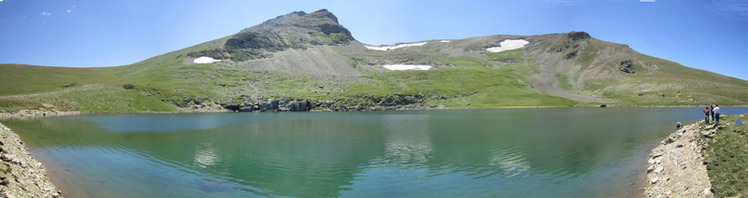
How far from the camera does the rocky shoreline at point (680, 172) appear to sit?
15576 mm


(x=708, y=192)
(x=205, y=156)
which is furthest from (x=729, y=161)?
(x=205, y=156)

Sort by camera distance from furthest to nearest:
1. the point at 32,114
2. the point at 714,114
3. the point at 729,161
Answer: the point at 32,114
the point at 714,114
the point at 729,161

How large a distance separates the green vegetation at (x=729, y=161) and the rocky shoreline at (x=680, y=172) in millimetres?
379

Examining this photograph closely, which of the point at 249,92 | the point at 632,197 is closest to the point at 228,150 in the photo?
the point at 632,197

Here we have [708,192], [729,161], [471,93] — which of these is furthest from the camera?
[471,93]

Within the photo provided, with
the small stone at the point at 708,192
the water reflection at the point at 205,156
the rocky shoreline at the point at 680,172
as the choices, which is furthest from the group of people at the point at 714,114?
the water reflection at the point at 205,156

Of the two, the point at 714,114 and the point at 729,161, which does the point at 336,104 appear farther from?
the point at 729,161

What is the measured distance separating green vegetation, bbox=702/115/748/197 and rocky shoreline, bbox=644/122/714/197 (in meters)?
0.38

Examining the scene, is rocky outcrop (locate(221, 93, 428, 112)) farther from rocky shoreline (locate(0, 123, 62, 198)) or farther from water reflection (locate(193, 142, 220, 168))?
rocky shoreline (locate(0, 123, 62, 198))

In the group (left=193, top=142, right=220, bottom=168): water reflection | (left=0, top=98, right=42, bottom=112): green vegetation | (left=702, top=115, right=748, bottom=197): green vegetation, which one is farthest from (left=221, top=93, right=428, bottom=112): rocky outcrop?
(left=702, top=115, right=748, bottom=197): green vegetation

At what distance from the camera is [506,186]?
18891 mm

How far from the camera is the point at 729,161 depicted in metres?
16.3

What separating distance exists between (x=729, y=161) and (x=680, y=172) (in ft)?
8.47

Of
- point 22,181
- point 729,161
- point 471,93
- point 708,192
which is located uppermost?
point 471,93
